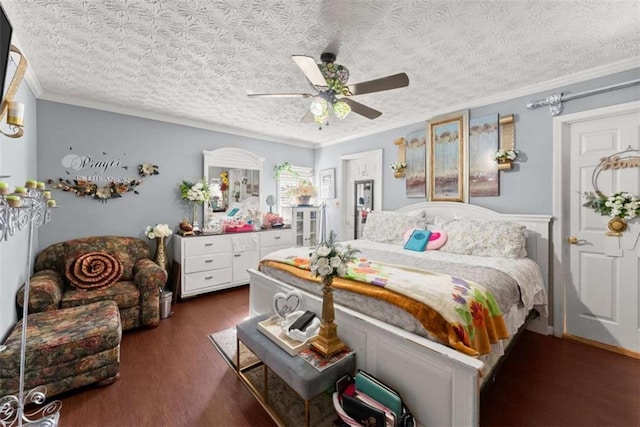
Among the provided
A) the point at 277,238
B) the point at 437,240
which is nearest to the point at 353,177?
the point at 277,238

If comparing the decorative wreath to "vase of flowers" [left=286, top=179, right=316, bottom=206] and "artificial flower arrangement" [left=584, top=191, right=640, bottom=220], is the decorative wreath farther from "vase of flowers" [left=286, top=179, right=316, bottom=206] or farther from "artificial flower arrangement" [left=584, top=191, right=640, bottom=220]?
"vase of flowers" [left=286, top=179, right=316, bottom=206]

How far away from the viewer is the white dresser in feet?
12.0

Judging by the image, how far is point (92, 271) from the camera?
2840 mm

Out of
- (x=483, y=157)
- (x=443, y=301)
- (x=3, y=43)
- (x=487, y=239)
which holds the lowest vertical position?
(x=443, y=301)

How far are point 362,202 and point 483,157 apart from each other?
2.01m

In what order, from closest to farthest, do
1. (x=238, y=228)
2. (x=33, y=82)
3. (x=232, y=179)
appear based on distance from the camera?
(x=33, y=82), (x=238, y=228), (x=232, y=179)

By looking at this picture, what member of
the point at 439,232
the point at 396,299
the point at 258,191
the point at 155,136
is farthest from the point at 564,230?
the point at 155,136

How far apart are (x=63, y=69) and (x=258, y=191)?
111 inches

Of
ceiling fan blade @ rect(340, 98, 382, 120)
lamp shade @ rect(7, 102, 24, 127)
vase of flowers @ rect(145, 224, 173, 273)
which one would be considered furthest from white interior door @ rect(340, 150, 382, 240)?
lamp shade @ rect(7, 102, 24, 127)

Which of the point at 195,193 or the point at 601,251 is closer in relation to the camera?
the point at 601,251

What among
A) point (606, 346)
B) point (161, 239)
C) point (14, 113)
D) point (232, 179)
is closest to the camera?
point (14, 113)

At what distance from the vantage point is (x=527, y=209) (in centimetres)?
293

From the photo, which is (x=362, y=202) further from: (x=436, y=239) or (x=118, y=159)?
(x=118, y=159)

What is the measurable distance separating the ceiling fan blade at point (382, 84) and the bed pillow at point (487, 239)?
177 cm
